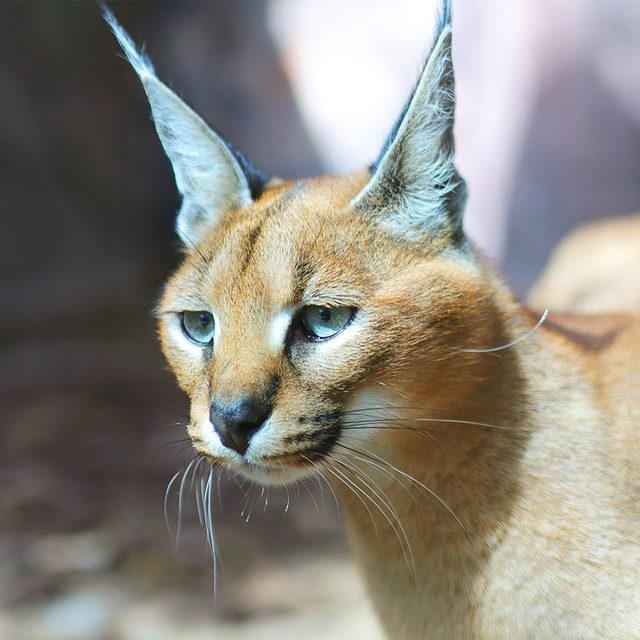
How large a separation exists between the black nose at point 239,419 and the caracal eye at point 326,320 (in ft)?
0.80

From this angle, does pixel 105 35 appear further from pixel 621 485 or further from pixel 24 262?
pixel 621 485

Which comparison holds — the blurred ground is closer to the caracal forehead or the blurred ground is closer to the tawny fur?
the tawny fur

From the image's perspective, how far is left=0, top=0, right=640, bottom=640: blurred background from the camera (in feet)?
14.0

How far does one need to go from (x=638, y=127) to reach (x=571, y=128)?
40cm

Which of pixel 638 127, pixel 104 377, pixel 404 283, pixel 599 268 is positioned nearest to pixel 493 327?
pixel 404 283

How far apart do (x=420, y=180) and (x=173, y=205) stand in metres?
6.23

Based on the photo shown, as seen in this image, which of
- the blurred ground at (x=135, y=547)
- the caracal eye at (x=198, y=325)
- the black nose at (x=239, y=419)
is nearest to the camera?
the black nose at (x=239, y=419)

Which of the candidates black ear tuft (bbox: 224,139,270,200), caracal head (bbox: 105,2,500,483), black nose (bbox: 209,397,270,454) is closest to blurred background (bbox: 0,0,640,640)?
black ear tuft (bbox: 224,139,270,200)

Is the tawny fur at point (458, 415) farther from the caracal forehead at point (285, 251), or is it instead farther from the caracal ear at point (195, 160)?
the caracal ear at point (195, 160)

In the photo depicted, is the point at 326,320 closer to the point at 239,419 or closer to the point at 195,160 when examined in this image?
the point at 239,419

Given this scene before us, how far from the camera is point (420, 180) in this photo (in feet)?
7.54

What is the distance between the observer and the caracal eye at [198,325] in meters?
2.38

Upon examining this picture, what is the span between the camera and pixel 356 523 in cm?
260

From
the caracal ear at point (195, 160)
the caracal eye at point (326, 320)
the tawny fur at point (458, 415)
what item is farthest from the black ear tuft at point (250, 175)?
the caracal eye at point (326, 320)
